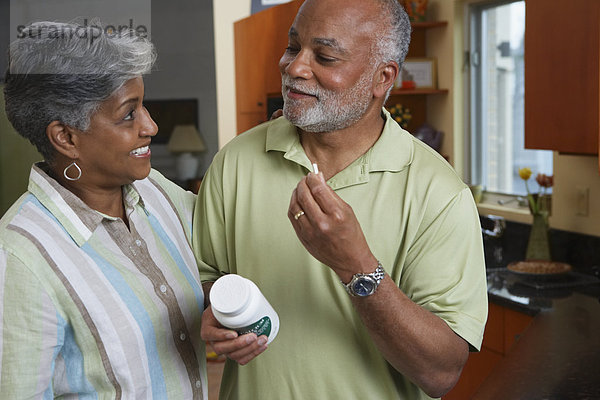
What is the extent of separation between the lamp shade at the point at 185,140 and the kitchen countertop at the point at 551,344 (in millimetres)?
1567

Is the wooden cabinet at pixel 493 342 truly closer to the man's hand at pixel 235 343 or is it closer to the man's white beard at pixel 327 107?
the man's white beard at pixel 327 107

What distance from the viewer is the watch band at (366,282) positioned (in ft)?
3.65

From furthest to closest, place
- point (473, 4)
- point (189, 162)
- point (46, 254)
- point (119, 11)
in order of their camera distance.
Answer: point (473, 4), point (189, 162), point (119, 11), point (46, 254)

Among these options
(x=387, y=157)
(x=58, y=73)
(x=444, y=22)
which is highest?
(x=444, y=22)

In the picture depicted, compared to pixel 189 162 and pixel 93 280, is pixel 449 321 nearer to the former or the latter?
pixel 93 280

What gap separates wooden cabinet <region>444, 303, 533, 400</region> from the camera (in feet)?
9.02

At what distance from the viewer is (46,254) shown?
3.50 feet

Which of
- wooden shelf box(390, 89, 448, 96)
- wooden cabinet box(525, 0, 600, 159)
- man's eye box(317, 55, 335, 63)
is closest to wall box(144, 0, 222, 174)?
man's eye box(317, 55, 335, 63)

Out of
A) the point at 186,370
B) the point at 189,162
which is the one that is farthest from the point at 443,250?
the point at 189,162

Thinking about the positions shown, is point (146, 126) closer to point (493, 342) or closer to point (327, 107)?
point (327, 107)

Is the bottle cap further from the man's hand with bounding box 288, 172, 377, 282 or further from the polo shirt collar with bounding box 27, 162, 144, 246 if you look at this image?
the polo shirt collar with bounding box 27, 162, 144, 246

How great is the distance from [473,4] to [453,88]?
1.50 ft

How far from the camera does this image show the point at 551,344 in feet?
7.29

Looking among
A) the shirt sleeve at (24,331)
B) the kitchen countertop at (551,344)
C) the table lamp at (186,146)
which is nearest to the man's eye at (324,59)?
the shirt sleeve at (24,331)
